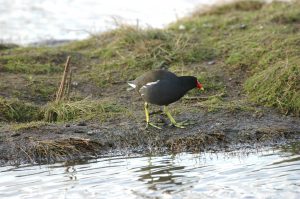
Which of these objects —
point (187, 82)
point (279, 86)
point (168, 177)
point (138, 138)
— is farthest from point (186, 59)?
point (168, 177)

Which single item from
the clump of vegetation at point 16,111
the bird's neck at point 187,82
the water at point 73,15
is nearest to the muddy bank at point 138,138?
the bird's neck at point 187,82

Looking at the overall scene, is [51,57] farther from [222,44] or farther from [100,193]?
[100,193]

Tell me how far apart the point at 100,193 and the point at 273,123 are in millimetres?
2893

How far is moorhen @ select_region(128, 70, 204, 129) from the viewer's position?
26.8ft

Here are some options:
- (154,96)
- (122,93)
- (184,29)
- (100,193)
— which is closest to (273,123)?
(154,96)

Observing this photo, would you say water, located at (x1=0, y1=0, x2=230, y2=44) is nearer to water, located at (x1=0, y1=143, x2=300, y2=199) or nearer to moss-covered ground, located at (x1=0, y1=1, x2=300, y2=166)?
moss-covered ground, located at (x1=0, y1=1, x2=300, y2=166)

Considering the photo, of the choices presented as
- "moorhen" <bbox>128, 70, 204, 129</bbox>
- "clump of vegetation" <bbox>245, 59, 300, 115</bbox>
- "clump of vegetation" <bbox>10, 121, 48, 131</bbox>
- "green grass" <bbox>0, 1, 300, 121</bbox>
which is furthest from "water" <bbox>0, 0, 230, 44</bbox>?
"moorhen" <bbox>128, 70, 204, 129</bbox>

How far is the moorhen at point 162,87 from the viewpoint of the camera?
8172 mm

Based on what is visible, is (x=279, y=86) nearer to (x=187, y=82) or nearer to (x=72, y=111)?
(x=187, y=82)

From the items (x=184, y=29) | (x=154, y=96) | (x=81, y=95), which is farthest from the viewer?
(x=184, y=29)

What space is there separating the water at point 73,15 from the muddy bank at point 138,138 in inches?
238

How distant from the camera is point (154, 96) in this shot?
323 inches

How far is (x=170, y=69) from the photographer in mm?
10062

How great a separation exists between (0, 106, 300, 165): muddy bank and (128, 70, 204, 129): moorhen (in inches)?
11.2
